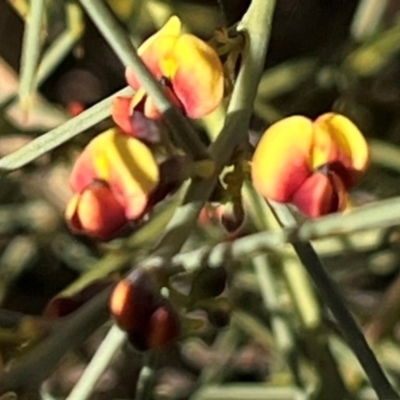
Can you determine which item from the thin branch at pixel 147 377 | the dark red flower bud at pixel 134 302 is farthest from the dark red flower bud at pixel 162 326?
the thin branch at pixel 147 377

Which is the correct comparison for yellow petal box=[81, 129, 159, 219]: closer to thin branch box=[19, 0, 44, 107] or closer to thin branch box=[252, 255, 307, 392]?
thin branch box=[19, 0, 44, 107]

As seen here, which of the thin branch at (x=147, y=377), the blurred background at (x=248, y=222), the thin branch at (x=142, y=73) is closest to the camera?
the thin branch at (x=142, y=73)

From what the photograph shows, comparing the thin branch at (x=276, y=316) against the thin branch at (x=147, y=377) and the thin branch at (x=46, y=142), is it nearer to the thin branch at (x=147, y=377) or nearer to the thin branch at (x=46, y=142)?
the thin branch at (x=147, y=377)

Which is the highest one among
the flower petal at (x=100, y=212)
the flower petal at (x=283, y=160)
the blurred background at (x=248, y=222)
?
the flower petal at (x=100, y=212)

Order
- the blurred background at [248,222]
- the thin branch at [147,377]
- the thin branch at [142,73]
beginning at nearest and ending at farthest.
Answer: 1. the thin branch at [142,73]
2. the thin branch at [147,377]
3. the blurred background at [248,222]

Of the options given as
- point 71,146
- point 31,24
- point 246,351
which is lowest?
point 246,351

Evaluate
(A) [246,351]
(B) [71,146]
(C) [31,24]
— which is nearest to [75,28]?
(B) [71,146]

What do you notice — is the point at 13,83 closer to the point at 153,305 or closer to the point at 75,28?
the point at 75,28

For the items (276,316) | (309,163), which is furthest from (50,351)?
(276,316)
